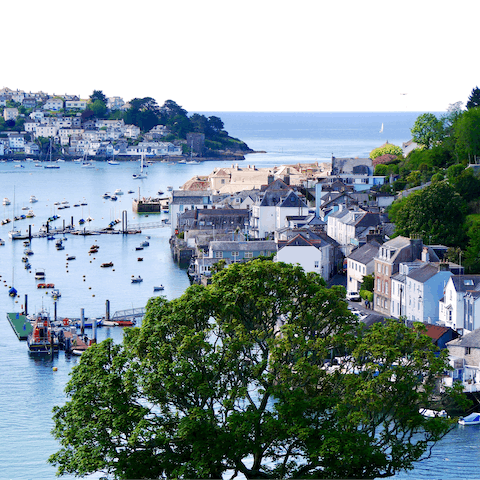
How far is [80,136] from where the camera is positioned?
165250mm

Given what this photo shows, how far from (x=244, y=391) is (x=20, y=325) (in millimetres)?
23495

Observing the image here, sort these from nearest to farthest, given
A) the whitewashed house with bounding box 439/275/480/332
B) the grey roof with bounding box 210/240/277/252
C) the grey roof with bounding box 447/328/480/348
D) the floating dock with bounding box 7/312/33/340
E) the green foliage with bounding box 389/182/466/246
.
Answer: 1. the grey roof with bounding box 447/328/480/348
2. the whitewashed house with bounding box 439/275/480/332
3. the floating dock with bounding box 7/312/33/340
4. the green foliage with bounding box 389/182/466/246
5. the grey roof with bounding box 210/240/277/252

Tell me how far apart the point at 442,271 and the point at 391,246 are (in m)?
4.32

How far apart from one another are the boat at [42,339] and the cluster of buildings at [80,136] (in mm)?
125725

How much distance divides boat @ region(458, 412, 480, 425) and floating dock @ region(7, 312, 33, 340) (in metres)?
17.5

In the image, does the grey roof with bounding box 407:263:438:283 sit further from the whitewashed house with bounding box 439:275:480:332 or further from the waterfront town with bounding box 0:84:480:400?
the whitewashed house with bounding box 439:275:480:332

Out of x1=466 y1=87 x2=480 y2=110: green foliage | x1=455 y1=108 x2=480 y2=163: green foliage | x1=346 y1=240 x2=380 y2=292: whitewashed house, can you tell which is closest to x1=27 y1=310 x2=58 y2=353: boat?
x1=346 y1=240 x2=380 y2=292: whitewashed house

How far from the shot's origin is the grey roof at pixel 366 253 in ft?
119

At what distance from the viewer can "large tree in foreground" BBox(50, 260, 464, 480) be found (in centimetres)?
1370

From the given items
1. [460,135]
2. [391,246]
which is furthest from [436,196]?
[460,135]

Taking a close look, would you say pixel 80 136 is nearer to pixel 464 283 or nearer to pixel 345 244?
pixel 345 244

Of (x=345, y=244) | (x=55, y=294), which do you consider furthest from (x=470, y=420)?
(x=55, y=294)

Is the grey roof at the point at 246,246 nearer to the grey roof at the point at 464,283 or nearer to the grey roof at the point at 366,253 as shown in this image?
the grey roof at the point at 366,253

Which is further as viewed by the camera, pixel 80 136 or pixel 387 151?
pixel 80 136
